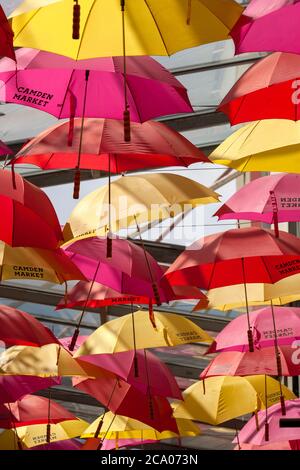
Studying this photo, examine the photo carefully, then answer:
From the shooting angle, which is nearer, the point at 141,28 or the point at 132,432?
the point at 141,28

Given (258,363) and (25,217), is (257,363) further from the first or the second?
(25,217)

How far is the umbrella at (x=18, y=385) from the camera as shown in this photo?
9.09m

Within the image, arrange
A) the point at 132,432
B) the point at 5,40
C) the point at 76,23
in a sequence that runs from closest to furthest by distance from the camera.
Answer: the point at 5,40, the point at 76,23, the point at 132,432

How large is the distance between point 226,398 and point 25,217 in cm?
337

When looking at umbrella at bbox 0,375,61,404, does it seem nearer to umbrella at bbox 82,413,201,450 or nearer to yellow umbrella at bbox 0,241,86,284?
umbrella at bbox 82,413,201,450

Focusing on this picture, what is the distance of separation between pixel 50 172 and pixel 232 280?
5.19 m

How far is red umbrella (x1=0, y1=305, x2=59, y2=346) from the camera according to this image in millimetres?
7910

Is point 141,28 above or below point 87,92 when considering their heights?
above

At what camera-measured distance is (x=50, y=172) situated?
1350 cm

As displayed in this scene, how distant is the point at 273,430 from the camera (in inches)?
348

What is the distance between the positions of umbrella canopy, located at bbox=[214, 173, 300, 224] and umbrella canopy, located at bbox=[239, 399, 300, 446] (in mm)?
1545

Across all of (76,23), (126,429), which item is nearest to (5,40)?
(76,23)

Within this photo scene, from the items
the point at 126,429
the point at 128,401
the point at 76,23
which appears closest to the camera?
the point at 76,23
